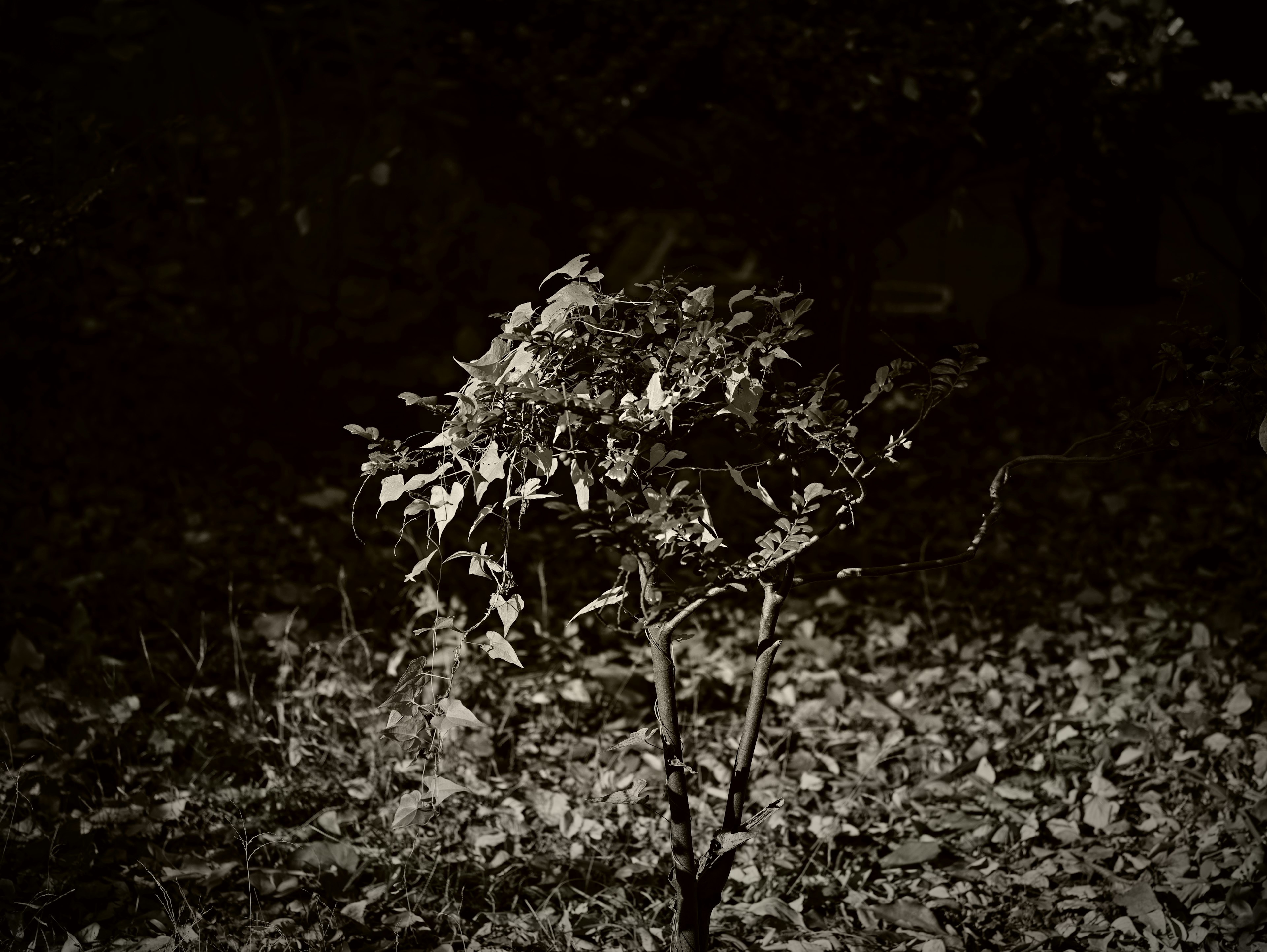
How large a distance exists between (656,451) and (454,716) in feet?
1.70

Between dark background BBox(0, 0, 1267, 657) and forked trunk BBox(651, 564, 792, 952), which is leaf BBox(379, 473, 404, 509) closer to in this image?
forked trunk BBox(651, 564, 792, 952)

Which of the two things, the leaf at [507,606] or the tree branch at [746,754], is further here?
the tree branch at [746,754]

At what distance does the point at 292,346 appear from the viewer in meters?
4.84

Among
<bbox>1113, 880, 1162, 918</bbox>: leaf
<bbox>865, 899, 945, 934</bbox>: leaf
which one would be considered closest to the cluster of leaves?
<bbox>865, 899, 945, 934</bbox>: leaf

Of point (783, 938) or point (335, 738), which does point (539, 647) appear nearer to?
point (335, 738)

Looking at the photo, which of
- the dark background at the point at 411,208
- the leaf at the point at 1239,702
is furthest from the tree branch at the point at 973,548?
the dark background at the point at 411,208

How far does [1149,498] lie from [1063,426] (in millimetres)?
666

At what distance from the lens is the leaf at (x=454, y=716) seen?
1.76m

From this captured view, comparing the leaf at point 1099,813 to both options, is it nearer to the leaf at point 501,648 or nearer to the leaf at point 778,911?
the leaf at point 778,911

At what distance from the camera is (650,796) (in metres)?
2.85

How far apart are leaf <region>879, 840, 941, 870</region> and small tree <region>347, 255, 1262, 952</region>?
24.2 inches

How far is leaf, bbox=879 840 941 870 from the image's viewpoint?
2.56m

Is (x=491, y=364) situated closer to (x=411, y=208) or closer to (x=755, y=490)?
(x=755, y=490)

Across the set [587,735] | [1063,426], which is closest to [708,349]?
[587,735]
